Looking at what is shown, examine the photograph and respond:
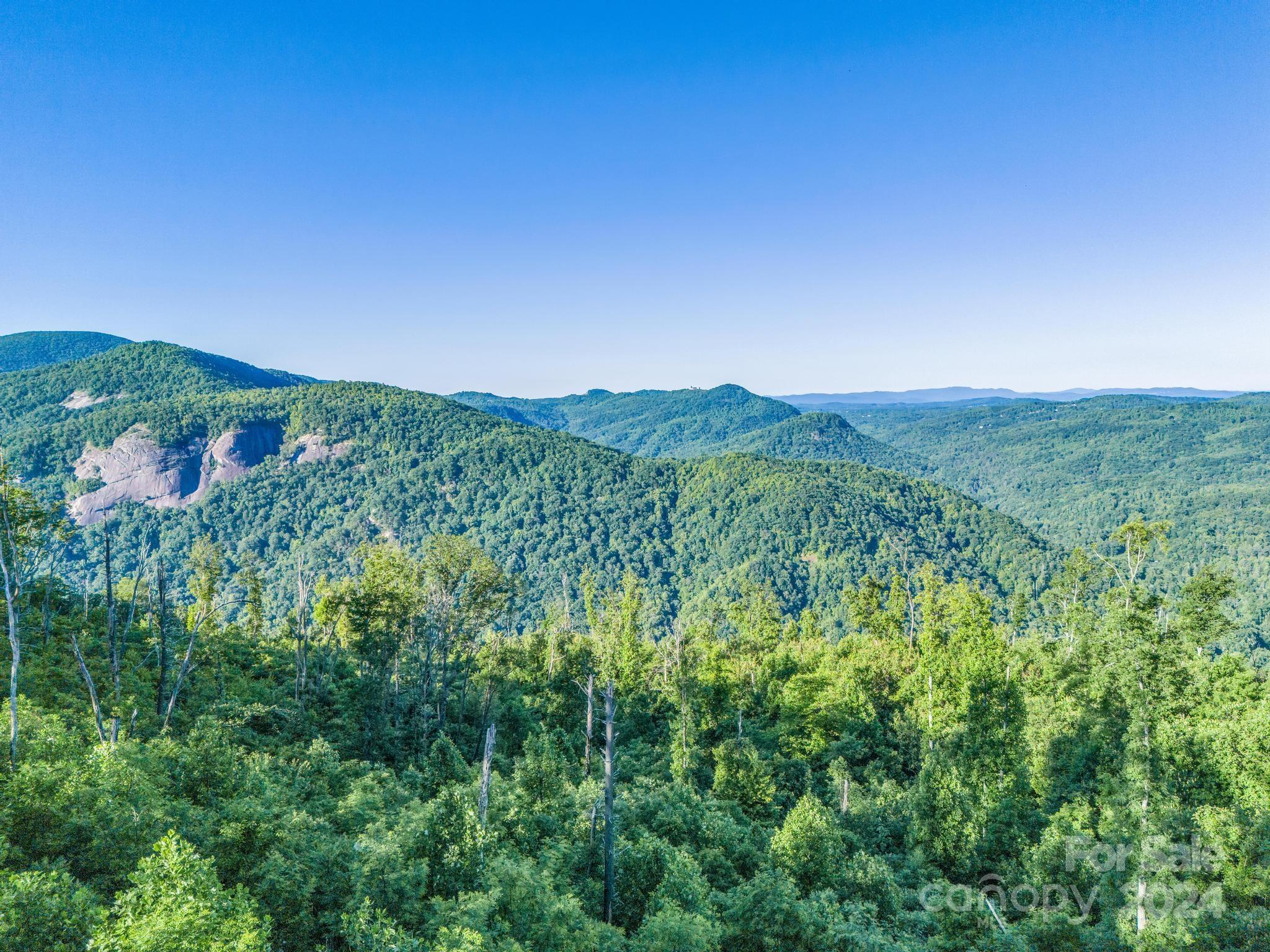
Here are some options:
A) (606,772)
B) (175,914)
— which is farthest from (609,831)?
(175,914)

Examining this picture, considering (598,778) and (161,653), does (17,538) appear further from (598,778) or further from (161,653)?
(598,778)

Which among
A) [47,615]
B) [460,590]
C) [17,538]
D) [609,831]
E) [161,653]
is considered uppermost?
[17,538]

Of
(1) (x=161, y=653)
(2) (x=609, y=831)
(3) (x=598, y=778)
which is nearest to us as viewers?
(2) (x=609, y=831)

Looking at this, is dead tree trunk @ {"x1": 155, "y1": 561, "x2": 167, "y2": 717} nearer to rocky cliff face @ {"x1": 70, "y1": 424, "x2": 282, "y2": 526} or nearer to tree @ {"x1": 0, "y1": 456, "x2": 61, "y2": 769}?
tree @ {"x1": 0, "y1": 456, "x2": 61, "y2": 769}

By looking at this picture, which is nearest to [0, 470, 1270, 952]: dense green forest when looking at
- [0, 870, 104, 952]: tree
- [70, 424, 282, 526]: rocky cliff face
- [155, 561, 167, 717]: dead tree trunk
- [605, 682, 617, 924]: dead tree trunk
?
[0, 870, 104, 952]: tree

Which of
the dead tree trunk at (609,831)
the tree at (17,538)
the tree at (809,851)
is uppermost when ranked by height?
the tree at (17,538)

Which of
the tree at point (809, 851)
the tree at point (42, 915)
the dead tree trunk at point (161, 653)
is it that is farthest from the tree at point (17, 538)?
the tree at point (809, 851)

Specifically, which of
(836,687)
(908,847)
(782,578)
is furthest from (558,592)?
(908,847)

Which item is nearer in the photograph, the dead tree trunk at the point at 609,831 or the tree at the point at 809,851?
the dead tree trunk at the point at 609,831

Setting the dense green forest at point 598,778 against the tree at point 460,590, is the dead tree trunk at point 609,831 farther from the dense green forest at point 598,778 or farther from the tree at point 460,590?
the tree at point 460,590
